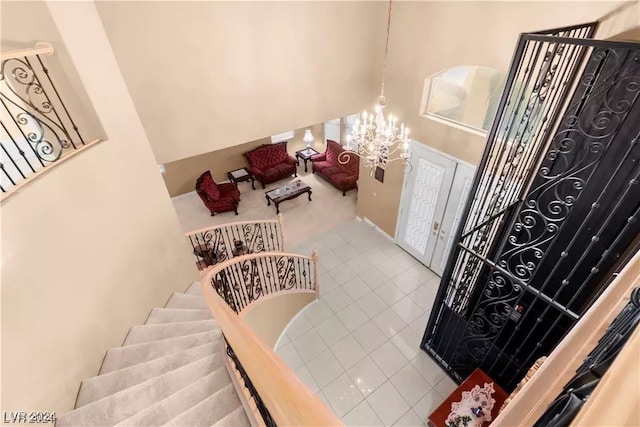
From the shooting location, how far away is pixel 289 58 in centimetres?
459

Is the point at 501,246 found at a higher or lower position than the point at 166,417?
higher

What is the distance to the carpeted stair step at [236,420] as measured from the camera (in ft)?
7.03

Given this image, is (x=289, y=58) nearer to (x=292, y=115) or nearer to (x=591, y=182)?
(x=292, y=115)

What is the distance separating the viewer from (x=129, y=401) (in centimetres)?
242

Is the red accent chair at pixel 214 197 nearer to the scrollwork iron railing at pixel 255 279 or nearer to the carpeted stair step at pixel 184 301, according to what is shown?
the scrollwork iron railing at pixel 255 279

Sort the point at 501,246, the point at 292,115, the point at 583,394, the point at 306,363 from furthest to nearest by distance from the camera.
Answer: the point at 292,115 < the point at 306,363 < the point at 501,246 < the point at 583,394

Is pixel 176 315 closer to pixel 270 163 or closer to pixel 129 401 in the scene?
Result: pixel 129 401

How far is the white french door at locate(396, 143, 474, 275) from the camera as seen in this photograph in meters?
4.79

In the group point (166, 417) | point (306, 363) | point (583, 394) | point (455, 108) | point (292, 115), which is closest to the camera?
point (583, 394)

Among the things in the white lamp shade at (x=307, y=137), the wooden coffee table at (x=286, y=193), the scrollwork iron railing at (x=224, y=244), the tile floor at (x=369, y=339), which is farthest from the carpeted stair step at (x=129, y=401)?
the white lamp shade at (x=307, y=137)

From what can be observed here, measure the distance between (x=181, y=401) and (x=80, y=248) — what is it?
165cm

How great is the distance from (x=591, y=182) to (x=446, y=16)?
2.80 metres

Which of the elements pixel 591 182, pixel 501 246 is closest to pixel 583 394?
pixel 591 182

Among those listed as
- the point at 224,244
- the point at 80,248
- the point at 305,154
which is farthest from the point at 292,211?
the point at 80,248
